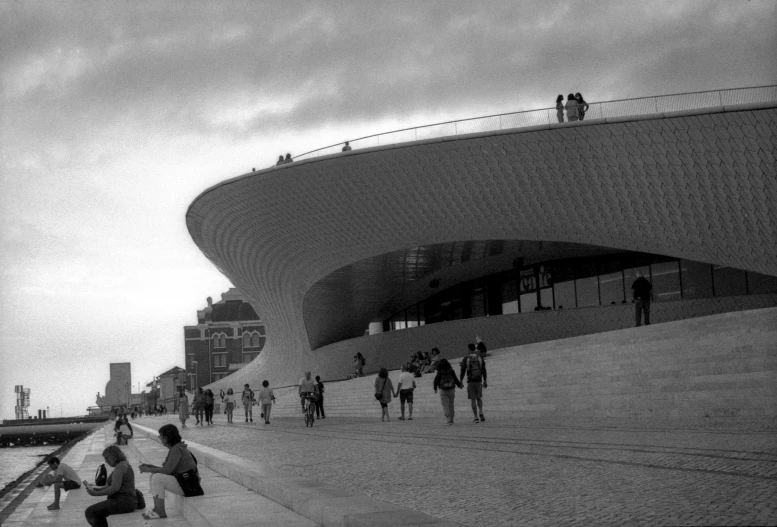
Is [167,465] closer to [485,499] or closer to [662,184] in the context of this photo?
[485,499]

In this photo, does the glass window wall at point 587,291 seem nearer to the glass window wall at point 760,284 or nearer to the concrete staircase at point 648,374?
the glass window wall at point 760,284

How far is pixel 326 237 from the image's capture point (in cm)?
3123

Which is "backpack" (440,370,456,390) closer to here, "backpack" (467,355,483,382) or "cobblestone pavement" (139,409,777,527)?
"backpack" (467,355,483,382)

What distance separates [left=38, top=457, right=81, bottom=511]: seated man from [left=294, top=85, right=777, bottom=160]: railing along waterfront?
17390 millimetres

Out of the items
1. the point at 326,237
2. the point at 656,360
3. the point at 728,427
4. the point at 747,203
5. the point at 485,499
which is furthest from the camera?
the point at 326,237

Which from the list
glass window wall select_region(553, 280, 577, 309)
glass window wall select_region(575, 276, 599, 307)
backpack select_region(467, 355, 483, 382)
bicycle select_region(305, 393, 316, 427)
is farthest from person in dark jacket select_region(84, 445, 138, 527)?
glass window wall select_region(553, 280, 577, 309)

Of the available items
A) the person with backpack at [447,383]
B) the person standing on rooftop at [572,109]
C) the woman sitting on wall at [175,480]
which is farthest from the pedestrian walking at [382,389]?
the woman sitting on wall at [175,480]

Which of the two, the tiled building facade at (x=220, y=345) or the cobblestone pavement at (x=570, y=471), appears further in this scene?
the tiled building facade at (x=220, y=345)

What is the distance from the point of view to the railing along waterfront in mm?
20891

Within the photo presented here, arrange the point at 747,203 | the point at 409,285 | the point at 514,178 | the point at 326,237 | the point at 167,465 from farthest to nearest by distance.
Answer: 1. the point at 409,285
2. the point at 326,237
3. the point at 514,178
4. the point at 747,203
5. the point at 167,465

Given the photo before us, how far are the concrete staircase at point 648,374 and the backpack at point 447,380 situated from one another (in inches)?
95.1

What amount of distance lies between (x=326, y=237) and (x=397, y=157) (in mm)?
5851

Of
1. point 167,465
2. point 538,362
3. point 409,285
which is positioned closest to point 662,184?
point 538,362

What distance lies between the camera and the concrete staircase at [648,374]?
12984mm
